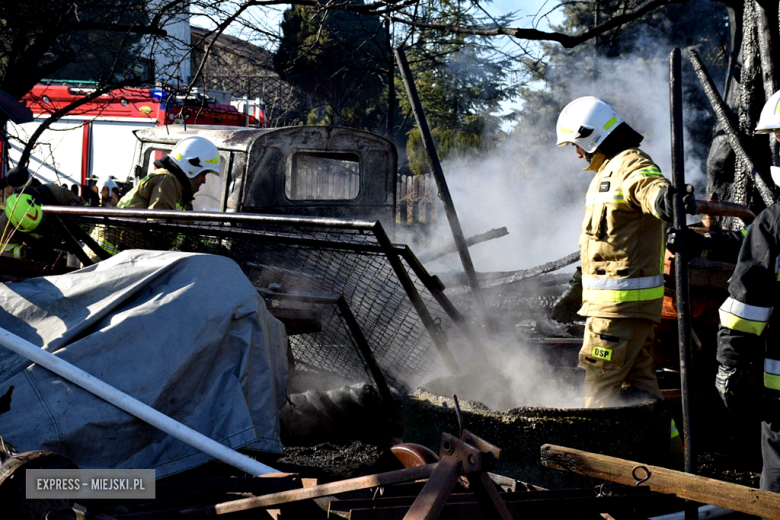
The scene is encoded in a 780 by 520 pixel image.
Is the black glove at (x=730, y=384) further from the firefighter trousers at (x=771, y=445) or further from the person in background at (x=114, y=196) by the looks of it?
the person in background at (x=114, y=196)

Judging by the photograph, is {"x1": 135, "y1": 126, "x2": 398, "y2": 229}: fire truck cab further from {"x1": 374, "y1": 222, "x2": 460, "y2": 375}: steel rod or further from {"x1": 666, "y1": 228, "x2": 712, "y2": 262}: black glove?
{"x1": 666, "y1": 228, "x2": 712, "y2": 262}: black glove

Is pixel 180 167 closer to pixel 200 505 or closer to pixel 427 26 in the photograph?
pixel 427 26

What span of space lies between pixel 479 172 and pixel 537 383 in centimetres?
1607

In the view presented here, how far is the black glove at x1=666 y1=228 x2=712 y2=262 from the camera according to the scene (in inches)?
130

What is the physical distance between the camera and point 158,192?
5.86 meters

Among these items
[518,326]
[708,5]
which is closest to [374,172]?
[518,326]

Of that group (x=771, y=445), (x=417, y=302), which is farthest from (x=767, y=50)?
(x=771, y=445)

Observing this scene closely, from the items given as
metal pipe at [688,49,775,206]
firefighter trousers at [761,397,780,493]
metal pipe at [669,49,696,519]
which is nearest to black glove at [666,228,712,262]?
metal pipe at [669,49,696,519]

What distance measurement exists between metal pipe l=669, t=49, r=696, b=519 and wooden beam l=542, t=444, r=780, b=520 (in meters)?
0.88

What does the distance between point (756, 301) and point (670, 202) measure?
0.64 metres

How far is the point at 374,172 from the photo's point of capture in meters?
7.33

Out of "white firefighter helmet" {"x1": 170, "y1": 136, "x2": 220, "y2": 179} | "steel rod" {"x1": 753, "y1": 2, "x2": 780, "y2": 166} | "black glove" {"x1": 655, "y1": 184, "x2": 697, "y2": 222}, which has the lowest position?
"black glove" {"x1": 655, "y1": 184, "x2": 697, "y2": 222}

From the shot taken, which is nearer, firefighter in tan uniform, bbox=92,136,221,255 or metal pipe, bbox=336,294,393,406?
metal pipe, bbox=336,294,393,406

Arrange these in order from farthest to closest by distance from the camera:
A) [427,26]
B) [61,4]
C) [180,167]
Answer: [61,4] < [180,167] < [427,26]
